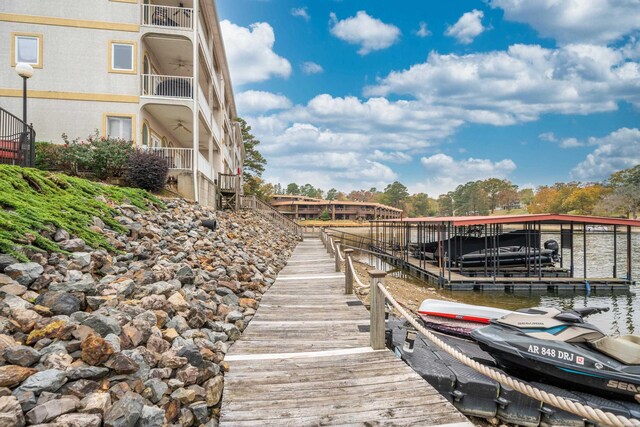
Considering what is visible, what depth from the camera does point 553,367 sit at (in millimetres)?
4195

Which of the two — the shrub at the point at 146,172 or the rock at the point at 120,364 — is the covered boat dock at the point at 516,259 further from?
the rock at the point at 120,364

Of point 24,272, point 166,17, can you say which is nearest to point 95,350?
point 24,272

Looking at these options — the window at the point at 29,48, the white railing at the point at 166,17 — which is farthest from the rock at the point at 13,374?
the window at the point at 29,48

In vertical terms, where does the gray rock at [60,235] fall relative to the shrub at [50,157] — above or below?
below

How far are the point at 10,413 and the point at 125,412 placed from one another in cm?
71

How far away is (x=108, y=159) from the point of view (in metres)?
11.1

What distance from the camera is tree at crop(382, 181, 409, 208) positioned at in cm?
11124

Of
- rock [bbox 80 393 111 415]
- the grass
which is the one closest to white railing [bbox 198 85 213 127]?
the grass

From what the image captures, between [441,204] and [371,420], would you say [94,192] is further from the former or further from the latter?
[441,204]

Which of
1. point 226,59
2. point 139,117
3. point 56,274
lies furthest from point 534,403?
point 226,59

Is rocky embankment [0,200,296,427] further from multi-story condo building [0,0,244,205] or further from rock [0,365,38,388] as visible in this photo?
multi-story condo building [0,0,244,205]

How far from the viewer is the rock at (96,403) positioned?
95.2 inches

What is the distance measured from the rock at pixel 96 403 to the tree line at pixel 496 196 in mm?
40126

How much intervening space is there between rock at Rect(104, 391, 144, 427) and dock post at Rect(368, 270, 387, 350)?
280 centimetres
